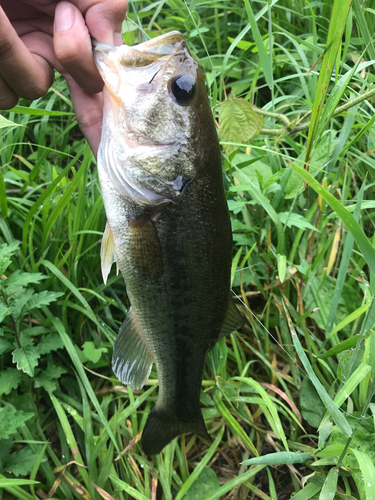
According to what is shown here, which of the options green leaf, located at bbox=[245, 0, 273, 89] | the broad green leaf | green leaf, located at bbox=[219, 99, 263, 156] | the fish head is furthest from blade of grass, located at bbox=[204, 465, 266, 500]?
green leaf, located at bbox=[245, 0, 273, 89]

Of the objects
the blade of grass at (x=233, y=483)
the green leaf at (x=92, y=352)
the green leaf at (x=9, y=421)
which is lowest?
the blade of grass at (x=233, y=483)

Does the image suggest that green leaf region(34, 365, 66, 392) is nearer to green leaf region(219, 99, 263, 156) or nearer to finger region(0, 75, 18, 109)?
finger region(0, 75, 18, 109)

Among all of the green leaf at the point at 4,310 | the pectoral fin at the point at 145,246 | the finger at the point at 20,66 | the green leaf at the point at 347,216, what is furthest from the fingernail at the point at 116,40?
the green leaf at the point at 4,310

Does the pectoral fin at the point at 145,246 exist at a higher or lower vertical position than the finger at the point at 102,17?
lower

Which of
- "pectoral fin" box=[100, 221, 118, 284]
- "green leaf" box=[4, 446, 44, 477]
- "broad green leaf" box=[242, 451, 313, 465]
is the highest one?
"pectoral fin" box=[100, 221, 118, 284]

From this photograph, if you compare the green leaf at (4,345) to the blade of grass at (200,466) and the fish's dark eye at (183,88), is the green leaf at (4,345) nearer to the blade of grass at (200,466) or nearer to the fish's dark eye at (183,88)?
the blade of grass at (200,466)

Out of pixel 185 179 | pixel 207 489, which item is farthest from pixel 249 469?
pixel 185 179

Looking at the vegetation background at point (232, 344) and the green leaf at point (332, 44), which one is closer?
the green leaf at point (332, 44)

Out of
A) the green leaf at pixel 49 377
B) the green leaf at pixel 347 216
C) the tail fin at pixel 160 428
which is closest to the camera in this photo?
the green leaf at pixel 347 216
